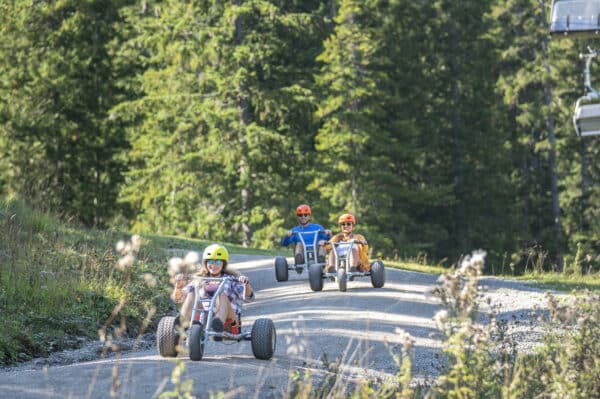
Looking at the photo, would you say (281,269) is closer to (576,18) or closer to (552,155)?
(576,18)

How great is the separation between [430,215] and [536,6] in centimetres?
872

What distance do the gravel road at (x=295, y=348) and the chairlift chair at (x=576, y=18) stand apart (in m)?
3.72

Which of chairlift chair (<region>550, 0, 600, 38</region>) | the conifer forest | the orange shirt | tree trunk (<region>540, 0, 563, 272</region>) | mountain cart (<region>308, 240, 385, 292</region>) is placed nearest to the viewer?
chairlift chair (<region>550, 0, 600, 38</region>)

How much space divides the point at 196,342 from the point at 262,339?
68 centimetres

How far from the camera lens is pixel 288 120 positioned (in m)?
32.7

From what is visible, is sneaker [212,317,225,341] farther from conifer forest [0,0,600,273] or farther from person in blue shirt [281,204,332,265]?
conifer forest [0,0,600,273]

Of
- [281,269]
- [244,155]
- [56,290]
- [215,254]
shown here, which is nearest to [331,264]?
[281,269]

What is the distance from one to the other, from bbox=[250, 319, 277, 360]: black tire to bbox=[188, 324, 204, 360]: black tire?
551 mm

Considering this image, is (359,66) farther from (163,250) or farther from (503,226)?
(163,250)

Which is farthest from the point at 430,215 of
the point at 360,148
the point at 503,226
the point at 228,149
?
the point at 228,149

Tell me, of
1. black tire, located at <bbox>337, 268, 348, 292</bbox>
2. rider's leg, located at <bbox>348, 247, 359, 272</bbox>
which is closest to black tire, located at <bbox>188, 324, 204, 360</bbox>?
black tire, located at <bbox>337, 268, 348, 292</bbox>

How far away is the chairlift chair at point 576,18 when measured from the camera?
13.7m

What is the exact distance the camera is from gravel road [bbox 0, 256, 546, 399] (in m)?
8.17

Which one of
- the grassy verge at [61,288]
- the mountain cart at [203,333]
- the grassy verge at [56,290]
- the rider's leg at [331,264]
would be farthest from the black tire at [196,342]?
the rider's leg at [331,264]
